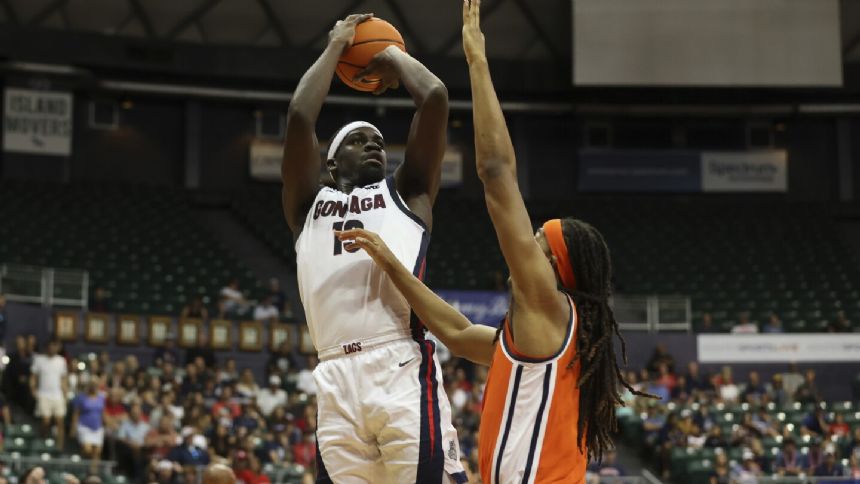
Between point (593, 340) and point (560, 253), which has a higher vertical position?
point (560, 253)

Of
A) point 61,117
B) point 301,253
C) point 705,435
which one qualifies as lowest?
point 705,435

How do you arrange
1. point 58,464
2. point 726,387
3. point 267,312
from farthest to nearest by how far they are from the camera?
1. point 267,312
2. point 726,387
3. point 58,464

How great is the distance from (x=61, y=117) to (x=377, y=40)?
80.2 feet

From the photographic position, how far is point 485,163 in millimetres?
3930

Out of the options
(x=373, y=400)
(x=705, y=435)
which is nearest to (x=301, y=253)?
(x=373, y=400)

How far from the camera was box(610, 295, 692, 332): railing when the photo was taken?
77.8 feet

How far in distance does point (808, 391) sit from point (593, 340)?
1854cm

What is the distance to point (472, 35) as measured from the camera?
4.07m

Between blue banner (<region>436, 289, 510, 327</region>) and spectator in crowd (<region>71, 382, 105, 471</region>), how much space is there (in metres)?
8.98

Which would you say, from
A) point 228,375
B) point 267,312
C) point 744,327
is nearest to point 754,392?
point 744,327

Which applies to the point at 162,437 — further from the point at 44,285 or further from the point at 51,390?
the point at 44,285

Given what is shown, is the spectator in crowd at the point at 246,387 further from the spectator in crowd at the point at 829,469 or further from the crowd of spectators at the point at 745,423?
the spectator in crowd at the point at 829,469

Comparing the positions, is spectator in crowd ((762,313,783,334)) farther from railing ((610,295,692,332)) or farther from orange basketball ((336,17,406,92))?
orange basketball ((336,17,406,92))

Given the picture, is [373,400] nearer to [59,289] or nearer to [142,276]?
[59,289]
